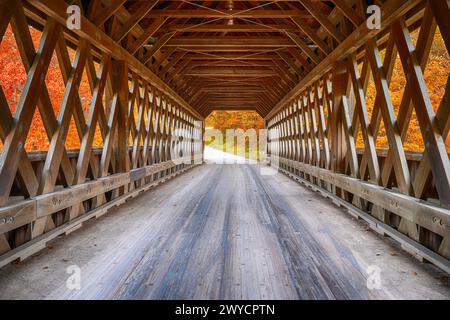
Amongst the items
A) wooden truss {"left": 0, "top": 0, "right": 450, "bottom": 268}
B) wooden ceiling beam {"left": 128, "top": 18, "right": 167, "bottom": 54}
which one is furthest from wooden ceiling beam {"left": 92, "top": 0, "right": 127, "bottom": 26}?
wooden ceiling beam {"left": 128, "top": 18, "right": 167, "bottom": 54}

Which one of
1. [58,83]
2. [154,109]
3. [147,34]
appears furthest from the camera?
[58,83]

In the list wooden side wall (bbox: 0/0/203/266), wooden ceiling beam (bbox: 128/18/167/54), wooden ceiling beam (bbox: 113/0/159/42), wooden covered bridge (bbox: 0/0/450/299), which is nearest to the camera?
wooden covered bridge (bbox: 0/0/450/299)

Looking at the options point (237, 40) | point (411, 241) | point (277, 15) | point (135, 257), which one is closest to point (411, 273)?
point (411, 241)

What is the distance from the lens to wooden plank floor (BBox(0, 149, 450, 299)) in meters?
2.55

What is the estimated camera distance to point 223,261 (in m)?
3.20

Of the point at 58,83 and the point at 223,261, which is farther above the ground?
the point at 58,83

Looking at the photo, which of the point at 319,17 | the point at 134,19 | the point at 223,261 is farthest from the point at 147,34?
the point at 223,261

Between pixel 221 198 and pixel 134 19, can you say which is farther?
pixel 221 198

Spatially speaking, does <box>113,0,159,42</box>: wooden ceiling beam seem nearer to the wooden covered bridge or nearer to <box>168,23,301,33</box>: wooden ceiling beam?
the wooden covered bridge

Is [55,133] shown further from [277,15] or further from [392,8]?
[277,15]

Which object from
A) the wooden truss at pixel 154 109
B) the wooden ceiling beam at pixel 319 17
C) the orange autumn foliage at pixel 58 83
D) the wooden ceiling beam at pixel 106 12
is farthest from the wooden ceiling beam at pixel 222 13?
the orange autumn foliage at pixel 58 83

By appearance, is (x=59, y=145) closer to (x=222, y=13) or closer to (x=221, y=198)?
(x=221, y=198)

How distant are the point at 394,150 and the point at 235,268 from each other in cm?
235

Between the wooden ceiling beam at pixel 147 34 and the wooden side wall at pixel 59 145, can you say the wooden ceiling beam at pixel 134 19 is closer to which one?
the wooden side wall at pixel 59 145
